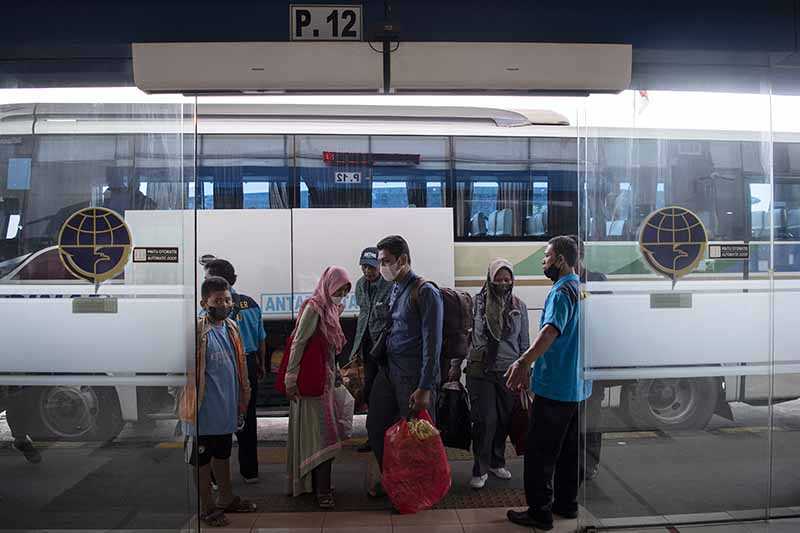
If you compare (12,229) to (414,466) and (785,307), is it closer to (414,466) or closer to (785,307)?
(414,466)

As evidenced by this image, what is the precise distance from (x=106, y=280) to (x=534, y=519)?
10.8 feet

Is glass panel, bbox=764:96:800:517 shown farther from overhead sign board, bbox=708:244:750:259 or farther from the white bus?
overhead sign board, bbox=708:244:750:259

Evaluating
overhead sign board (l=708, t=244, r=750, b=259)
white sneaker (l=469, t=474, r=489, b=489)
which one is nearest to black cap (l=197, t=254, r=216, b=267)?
white sneaker (l=469, t=474, r=489, b=489)

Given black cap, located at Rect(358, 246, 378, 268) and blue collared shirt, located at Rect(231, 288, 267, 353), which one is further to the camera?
black cap, located at Rect(358, 246, 378, 268)

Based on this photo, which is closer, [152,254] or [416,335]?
[152,254]

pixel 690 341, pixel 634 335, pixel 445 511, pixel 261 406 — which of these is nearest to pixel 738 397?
pixel 690 341

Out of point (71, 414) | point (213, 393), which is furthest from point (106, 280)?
point (71, 414)

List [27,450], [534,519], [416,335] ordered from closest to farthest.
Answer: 1. [534,519]
2. [416,335]
3. [27,450]

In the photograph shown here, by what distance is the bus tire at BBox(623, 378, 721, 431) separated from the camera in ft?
18.1

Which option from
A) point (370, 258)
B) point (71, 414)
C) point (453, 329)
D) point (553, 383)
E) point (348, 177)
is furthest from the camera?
point (348, 177)

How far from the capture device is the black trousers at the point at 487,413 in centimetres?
586

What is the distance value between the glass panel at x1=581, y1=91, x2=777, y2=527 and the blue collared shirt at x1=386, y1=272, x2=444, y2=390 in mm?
1030

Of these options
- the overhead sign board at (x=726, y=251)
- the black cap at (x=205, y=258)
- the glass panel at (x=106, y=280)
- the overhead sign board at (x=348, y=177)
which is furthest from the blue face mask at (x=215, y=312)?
the overhead sign board at (x=348, y=177)

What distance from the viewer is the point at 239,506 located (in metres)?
5.27
